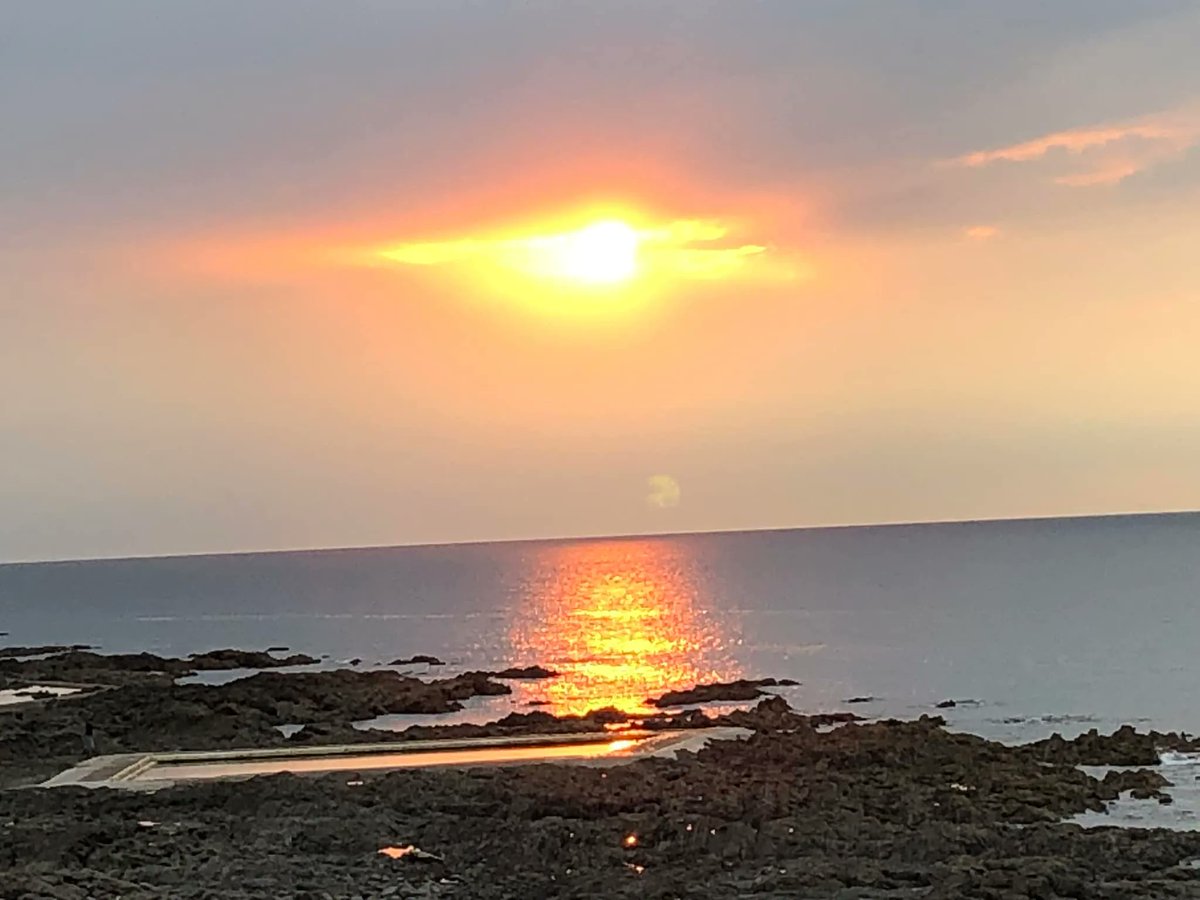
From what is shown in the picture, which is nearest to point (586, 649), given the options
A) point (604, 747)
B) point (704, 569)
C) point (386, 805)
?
point (604, 747)

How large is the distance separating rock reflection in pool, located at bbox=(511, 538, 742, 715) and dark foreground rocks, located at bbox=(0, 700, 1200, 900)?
19274mm

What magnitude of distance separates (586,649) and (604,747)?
4570 centimetres

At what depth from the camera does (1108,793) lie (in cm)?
2514

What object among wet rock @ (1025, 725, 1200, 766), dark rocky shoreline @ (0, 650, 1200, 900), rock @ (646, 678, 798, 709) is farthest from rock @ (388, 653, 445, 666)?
wet rock @ (1025, 725, 1200, 766)

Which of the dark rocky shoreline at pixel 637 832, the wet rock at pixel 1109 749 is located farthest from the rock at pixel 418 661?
the wet rock at pixel 1109 749

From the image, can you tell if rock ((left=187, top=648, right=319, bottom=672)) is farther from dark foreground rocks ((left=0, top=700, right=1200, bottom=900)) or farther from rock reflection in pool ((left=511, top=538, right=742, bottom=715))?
dark foreground rocks ((left=0, top=700, right=1200, bottom=900))

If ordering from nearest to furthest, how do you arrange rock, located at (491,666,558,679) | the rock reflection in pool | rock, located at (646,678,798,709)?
rock, located at (646,678,798,709) < the rock reflection in pool < rock, located at (491,666,558,679)

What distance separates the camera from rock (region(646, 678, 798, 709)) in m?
45.6

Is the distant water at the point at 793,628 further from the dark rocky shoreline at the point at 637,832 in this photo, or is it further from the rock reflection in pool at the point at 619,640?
the dark rocky shoreline at the point at 637,832

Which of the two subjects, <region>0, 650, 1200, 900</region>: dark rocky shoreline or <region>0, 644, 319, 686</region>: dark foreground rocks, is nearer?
<region>0, 650, 1200, 900</region>: dark rocky shoreline

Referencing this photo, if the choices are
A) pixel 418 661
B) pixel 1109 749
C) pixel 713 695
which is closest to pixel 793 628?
pixel 418 661

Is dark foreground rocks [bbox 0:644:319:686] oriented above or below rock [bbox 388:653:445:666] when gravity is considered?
above

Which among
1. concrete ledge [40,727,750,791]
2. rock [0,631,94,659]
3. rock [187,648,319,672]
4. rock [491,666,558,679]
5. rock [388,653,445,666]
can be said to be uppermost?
rock [0,631,94,659]

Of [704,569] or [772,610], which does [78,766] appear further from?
[704,569]
